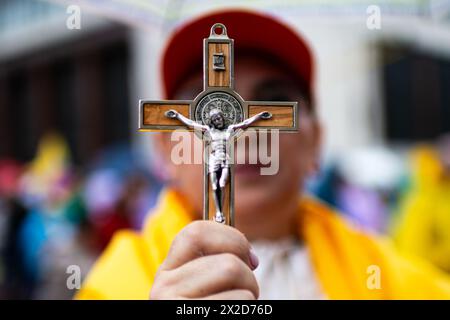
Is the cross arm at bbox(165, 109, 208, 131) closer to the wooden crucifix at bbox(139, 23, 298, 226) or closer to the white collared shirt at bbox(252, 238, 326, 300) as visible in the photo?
the wooden crucifix at bbox(139, 23, 298, 226)

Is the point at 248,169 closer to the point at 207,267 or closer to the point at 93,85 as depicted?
the point at 207,267

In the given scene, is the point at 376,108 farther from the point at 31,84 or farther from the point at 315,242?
the point at 315,242

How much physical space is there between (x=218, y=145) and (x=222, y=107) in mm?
64

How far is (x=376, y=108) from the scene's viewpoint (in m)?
14.5

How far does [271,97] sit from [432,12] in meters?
0.72

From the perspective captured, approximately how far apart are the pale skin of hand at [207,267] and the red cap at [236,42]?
Answer: 0.56 metres

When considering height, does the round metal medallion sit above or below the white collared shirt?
above

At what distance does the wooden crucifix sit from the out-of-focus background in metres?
0.48

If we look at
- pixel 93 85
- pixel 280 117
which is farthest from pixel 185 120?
pixel 93 85

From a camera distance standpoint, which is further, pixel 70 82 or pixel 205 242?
pixel 70 82

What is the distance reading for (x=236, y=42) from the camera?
1.63 meters

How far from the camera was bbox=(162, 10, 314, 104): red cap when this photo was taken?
5.13 feet

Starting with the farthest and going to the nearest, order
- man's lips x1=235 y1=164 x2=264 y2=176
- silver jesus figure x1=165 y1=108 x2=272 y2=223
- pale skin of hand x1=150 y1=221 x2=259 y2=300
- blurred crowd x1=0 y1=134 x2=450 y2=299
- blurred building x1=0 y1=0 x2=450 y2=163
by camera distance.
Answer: blurred building x1=0 y1=0 x2=450 y2=163 < blurred crowd x1=0 y1=134 x2=450 y2=299 < man's lips x1=235 y1=164 x2=264 y2=176 < silver jesus figure x1=165 y1=108 x2=272 y2=223 < pale skin of hand x1=150 y1=221 x2=259 y2=300

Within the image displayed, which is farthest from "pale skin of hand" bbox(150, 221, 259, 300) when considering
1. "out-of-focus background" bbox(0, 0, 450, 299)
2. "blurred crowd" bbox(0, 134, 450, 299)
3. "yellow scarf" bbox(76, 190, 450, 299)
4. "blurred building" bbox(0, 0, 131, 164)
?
"blurred building" bbox(0, 0, 131, 164)
